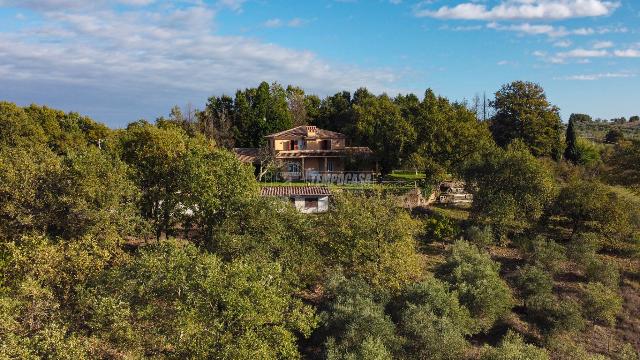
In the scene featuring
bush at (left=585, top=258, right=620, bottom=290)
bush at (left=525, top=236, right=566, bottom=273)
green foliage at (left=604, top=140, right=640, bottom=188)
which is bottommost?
bush at (left=585, top=258, right=620, bottom=290)

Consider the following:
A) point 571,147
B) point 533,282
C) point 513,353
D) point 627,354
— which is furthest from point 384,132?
point 513,353

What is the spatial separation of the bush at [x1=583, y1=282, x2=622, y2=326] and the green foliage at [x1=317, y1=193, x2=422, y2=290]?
10722mm

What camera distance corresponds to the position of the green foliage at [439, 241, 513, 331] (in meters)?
26.1

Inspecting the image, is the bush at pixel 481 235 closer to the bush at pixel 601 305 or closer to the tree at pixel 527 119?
the bush at pixel 601 305

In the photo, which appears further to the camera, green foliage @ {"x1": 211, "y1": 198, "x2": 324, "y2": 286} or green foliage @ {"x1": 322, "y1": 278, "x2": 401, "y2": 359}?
green foliage @ {"x1": 211, "y1": 198, "x2": 324, "y2": 286}

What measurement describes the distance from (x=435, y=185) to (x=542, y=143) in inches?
675

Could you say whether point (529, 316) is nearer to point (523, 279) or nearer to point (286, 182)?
point (523, 279)

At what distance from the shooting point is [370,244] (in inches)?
1036

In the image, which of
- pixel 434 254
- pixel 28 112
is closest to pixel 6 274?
pixel 434 254

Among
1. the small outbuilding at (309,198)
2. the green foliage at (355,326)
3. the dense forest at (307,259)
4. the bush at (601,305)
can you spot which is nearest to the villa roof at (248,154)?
the small outbuilding at (309,198)

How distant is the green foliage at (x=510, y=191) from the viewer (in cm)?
3650

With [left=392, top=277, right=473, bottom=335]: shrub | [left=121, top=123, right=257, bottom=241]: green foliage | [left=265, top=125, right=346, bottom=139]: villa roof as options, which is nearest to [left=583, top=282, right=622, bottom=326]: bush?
[left=392, top=277, right=473, bottom=335]: shrub

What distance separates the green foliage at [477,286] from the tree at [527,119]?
1130 inches

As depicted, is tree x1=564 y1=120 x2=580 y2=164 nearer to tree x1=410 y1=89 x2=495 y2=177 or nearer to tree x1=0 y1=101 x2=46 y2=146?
tree x1=410 y1=89 x2=495 y2=177
